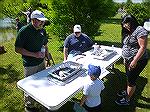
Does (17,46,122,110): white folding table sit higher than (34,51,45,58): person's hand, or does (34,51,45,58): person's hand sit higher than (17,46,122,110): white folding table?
(34,51,45,58): person's hand

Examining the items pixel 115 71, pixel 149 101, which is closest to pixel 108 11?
pixel 115 71

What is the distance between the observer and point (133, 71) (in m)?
5.47

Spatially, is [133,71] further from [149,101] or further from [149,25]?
[149,25]

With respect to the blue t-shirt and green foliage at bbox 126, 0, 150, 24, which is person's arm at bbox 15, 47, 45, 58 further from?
green foliage at bbox 126, 0, 150, 24

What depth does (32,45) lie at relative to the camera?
5137mm

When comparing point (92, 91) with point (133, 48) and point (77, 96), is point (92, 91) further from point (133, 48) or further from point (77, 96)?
point (77, 96)

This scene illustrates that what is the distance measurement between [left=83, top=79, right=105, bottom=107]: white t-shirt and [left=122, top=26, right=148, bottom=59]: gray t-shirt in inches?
52.2

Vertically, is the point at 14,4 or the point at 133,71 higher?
the point at 133,71

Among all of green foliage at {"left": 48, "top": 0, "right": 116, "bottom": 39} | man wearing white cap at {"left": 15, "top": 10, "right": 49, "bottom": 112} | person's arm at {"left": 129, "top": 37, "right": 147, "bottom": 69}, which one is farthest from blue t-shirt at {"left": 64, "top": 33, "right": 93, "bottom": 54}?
green foliage at {"left": 48, "top": 0, "right": 116, "bottom": 39}

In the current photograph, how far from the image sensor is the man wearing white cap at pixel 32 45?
195 inches

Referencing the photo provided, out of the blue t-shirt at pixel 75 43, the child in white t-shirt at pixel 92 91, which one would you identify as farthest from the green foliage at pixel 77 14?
the child in white t-shirt at pixel 92 91

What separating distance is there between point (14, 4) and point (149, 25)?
10.1 m

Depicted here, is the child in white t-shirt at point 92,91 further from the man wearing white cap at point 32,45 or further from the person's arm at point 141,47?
the man wearing white cap at point 32,45

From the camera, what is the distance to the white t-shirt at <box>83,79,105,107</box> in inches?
172
